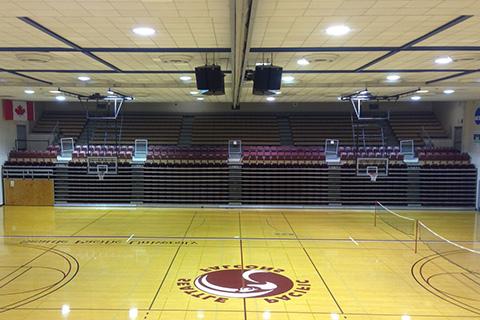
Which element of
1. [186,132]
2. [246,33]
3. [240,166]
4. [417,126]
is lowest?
[240,166]

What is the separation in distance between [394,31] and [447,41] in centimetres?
130

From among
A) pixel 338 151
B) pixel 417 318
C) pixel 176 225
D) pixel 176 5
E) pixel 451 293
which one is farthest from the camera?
pixel 338 151

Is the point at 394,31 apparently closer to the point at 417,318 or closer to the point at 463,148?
the point at 417,318

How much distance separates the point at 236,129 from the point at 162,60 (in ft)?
41.2

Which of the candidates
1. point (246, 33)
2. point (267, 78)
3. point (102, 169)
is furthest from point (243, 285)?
point (102, 169)

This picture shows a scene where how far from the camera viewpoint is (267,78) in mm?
7578

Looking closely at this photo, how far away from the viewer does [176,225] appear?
1327 centimetres

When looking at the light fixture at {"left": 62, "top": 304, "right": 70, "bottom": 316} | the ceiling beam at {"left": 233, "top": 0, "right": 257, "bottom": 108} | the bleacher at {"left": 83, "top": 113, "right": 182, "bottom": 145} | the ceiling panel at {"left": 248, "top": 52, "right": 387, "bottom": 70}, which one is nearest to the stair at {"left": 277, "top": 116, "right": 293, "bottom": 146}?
the bleacher at {"left": 83, "top": 113, "right": 182, "bottom": 145}

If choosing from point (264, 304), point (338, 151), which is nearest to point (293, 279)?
point (264, 304)

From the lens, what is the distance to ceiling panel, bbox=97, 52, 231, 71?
7684 millimetres

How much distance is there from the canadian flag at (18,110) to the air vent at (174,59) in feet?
39.6

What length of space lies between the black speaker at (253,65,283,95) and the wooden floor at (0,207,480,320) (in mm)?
3847

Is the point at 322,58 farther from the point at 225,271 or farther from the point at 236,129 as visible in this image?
the point at 236,129

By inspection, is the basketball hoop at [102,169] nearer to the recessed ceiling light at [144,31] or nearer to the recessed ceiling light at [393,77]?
the recessed ceiling light at [144,31]
